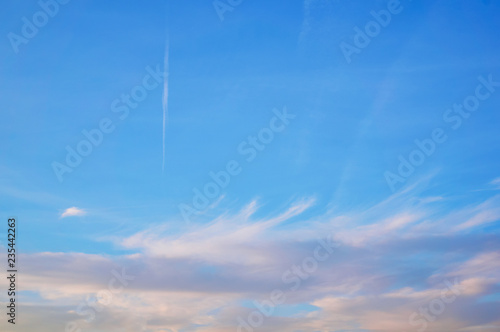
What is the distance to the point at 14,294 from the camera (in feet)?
141

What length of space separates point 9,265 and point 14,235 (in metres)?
3.15

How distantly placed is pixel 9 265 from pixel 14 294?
113 inches

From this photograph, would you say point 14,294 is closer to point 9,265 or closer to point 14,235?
point 9,265

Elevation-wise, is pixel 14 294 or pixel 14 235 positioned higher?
pixel 14 235

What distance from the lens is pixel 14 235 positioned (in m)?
42.0

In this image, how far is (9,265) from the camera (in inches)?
1683

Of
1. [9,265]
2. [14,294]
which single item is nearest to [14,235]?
[9,265]

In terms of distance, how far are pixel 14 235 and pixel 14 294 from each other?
5908 mm
